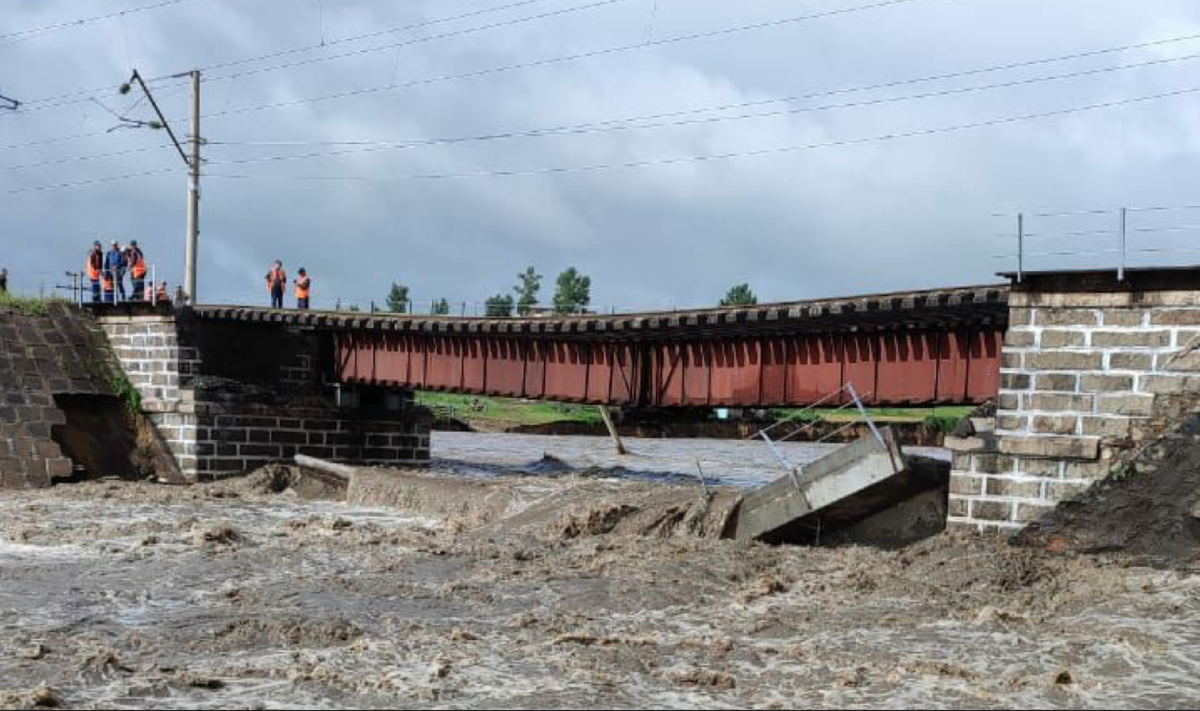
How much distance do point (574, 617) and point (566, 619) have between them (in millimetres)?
174

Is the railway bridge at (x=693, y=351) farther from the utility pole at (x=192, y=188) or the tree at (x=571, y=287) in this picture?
the tree at (x=571, y=287)

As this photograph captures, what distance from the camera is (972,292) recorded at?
17.9 m

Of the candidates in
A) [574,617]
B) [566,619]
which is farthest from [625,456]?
[566,619]

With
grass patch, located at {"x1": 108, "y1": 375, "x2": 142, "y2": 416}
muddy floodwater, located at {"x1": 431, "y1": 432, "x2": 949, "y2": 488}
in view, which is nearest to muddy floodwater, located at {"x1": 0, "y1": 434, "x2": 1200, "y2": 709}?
grass patch, located at {"x1": 108, "y1": 375, "x2": 142, "y2": 416}

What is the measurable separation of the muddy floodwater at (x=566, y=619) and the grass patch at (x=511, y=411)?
4096cm

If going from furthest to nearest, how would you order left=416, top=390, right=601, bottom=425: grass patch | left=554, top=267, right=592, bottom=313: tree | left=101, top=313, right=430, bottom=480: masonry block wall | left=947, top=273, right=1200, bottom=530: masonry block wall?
left=554, top=267, right=592, bottom=313: tree, left=416, top=390, right=601, bottom=425: grass patch, left=101, top=313, right=430, bottom=480: masonry block wall, left=947, top=273, right=1200, bottom=530: masonry block wall

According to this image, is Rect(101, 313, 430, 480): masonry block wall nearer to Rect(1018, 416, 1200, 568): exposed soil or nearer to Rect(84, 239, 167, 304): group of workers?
Rect(84, 239, 167, 304): group of workers

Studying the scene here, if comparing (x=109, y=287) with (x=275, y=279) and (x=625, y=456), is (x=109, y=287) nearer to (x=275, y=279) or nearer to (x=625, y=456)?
(x=275, y=279)

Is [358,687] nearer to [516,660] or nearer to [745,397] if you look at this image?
[516,660]

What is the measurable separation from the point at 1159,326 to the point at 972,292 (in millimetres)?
3531

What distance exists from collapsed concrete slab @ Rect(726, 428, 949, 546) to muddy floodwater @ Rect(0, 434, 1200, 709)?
1.77ft

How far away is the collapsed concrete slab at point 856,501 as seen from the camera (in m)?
16.3

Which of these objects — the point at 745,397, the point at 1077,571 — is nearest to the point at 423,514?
the point at 745,397

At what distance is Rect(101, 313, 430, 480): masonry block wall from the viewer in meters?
29.9
